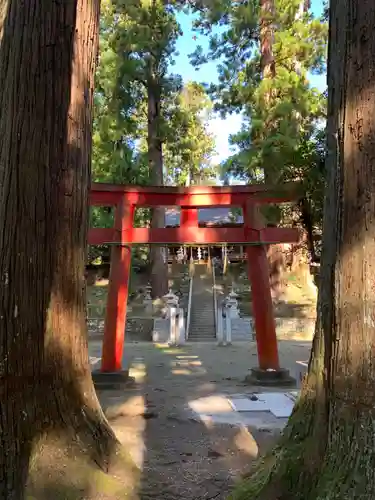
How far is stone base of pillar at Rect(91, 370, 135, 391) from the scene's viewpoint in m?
8.23

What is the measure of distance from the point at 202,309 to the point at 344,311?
17.3 m

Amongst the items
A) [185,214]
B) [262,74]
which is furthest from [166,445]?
[262,74]

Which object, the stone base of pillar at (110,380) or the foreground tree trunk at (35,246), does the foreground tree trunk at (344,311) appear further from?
the stone base of pillar at (110,380)

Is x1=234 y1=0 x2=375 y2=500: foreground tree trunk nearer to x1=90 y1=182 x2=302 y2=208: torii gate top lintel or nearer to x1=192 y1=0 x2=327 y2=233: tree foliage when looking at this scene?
x1=90 y1=182 x2=302 y2=208: torii gate top lintel

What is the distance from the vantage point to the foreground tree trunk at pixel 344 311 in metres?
2.06

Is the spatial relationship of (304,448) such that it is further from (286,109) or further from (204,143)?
(204,143)

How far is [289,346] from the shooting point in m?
14.4

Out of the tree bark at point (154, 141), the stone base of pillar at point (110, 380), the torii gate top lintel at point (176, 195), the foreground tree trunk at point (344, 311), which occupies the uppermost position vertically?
the tree bark at point (154, 141)

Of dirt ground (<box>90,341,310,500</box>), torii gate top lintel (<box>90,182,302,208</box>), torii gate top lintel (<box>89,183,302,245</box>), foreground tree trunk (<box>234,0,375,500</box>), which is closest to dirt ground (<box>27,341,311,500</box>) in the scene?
dirt ground (<box>90,341,310,500</box>)

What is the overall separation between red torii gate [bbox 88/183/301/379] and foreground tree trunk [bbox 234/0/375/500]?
6177mm

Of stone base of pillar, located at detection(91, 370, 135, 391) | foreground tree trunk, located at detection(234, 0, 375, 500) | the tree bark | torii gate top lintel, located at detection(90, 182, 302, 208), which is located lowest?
stone base of pillar, located at detection(91, 370, 135, 391)

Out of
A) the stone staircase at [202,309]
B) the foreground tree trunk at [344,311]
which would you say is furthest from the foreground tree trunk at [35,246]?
the stone staircase at [202,309]

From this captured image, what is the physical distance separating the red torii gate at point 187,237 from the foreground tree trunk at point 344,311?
6177 mm

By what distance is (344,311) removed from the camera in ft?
7.09
